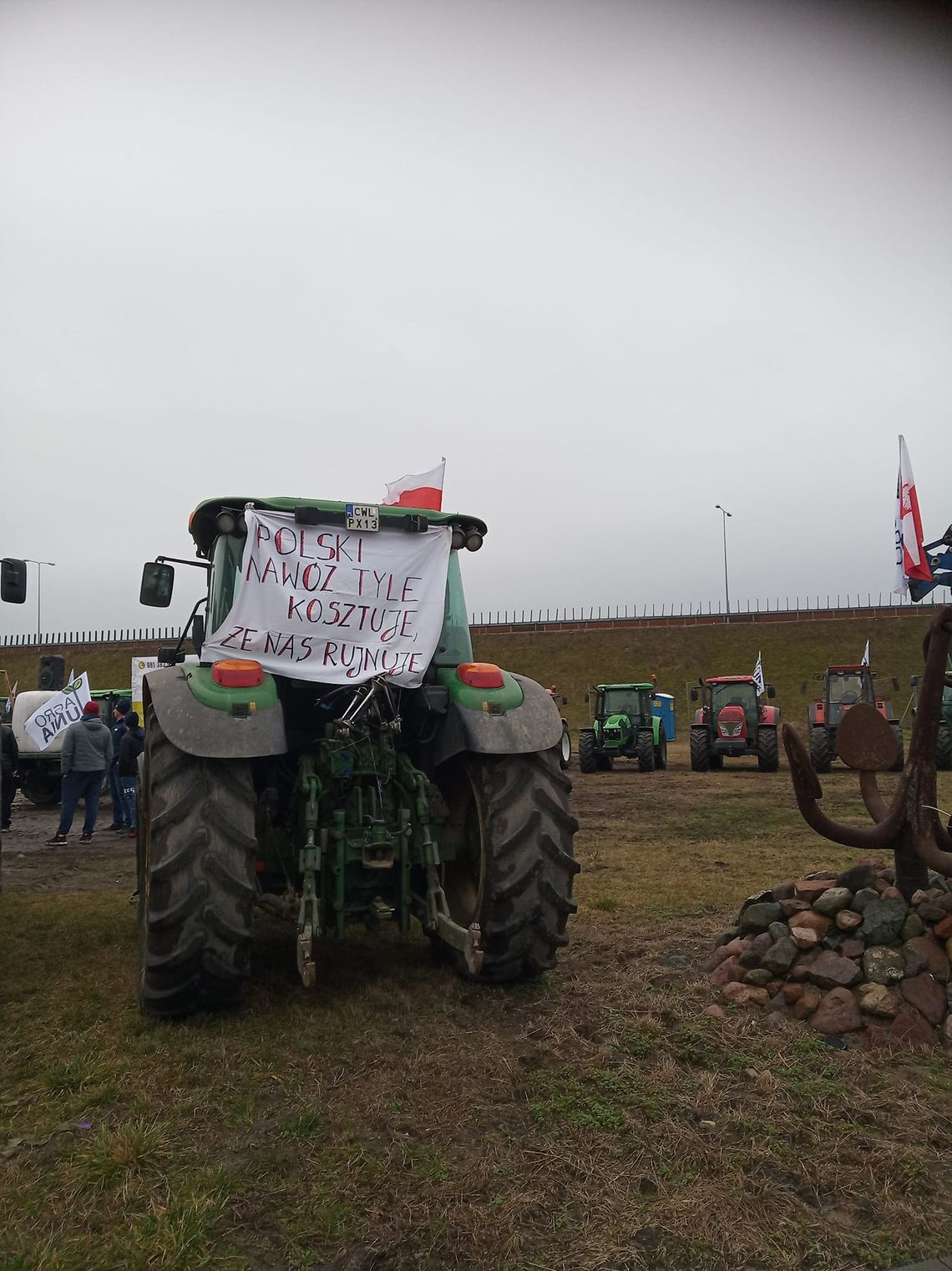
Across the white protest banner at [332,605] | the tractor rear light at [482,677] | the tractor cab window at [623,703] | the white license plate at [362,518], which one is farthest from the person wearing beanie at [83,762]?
the tractor cab window at [623,703]

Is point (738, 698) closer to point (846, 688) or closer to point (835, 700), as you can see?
point (835, 700)

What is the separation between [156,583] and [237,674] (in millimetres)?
1663

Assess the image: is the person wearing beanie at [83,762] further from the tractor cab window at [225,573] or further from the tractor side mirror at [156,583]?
the tractor cab window at [225,573]

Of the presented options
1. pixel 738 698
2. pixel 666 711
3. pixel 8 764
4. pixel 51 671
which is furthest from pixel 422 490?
pixel 666 711

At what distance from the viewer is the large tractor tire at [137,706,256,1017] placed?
12.7 ft

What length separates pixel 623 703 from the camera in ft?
67.5

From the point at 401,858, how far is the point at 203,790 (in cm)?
103

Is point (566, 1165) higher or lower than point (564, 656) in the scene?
lower

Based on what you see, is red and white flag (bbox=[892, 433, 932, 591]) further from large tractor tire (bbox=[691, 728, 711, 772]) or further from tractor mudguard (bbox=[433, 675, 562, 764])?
tractor mudguard (bbox=[433, 675, 562, 764])

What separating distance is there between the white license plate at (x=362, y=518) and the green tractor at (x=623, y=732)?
15339 millimetres

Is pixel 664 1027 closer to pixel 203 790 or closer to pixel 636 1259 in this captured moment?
pixel 636 1259

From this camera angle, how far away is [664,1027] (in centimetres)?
395

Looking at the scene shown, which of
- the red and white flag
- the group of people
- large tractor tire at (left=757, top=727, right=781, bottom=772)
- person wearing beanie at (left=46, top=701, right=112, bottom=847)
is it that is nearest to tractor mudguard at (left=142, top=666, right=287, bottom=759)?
the group of people

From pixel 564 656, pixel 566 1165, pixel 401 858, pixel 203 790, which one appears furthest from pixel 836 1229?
pixel 564 656
